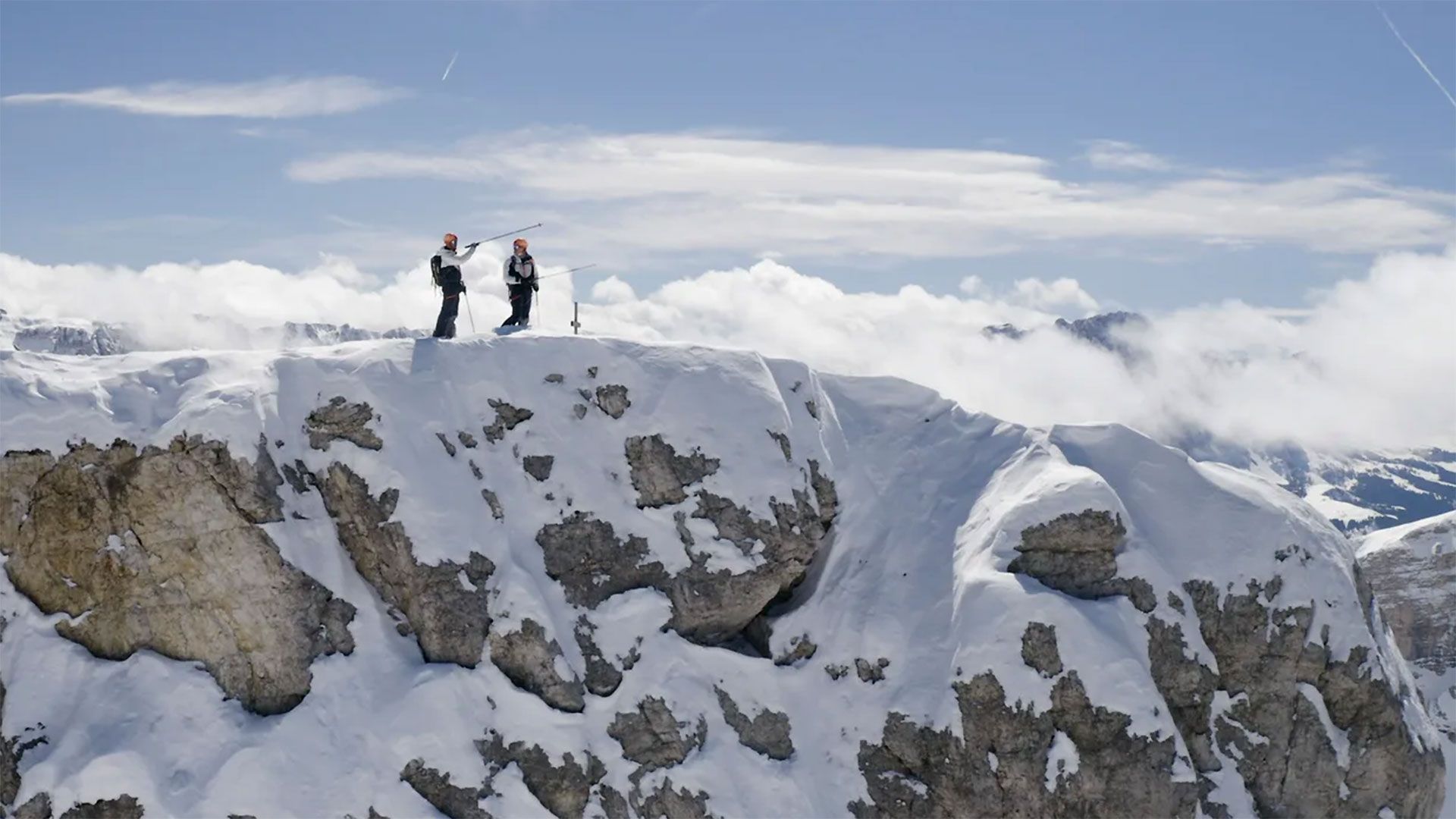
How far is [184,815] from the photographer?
3061 centimetres

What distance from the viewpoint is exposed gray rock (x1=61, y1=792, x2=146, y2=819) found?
1201 inches

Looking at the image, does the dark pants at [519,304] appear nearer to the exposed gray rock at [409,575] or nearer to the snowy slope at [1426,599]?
the exposed gray rock at [409,575]

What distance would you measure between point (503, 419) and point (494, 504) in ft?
8.81

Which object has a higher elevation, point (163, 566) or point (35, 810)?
point (163, 566)

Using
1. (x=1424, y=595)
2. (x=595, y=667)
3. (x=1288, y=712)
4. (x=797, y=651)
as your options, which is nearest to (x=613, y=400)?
(x=595, y=667)

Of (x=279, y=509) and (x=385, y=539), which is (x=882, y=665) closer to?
(x=385, y=539)

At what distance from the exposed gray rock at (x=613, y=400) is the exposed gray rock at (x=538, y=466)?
238cm

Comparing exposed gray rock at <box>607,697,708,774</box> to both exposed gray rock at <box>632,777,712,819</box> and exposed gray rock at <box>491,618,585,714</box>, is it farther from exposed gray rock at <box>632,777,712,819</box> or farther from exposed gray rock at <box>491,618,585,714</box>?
exposed gray rock at <box>491,618,585,714</box>

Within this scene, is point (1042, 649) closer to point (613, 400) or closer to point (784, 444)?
point (784, 444)

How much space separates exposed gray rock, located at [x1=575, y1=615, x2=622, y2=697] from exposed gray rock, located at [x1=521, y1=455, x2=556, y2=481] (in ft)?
14.7

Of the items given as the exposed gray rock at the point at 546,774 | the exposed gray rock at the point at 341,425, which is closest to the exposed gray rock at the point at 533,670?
the exposed gray rock at the point at 546,774

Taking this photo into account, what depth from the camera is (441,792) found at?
3259 centimetres

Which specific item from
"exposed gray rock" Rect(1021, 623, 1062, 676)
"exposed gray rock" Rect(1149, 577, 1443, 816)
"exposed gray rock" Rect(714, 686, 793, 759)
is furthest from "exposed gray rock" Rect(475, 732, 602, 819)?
"exposed gray rock" Rect(1149, 577, 1443, 816)

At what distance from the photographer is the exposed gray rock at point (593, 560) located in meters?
37.1
